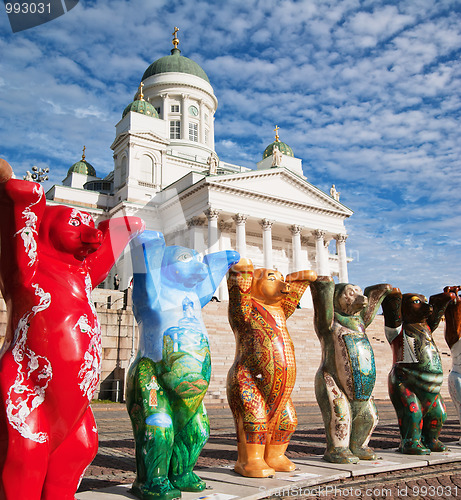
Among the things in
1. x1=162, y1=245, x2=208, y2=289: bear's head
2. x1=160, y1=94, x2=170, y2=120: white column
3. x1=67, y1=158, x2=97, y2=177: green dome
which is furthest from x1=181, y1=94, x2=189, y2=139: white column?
x1=162, y1=245, x2=208, y2=289: bear's head

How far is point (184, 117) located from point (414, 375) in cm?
4583

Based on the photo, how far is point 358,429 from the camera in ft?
17.8

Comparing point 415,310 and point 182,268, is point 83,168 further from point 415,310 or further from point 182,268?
point 182,268

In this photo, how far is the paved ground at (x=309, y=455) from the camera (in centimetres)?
434

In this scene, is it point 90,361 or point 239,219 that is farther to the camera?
point 239,219

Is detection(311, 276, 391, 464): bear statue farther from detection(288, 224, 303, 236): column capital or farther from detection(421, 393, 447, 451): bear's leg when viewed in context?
detection(288, 224, 303, 236): column capital

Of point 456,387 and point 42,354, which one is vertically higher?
point 42,354

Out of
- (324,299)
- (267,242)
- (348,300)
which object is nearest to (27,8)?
(324,299)

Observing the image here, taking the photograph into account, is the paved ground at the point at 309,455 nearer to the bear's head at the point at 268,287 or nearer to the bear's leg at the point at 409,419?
the bear's leg at the point at 409,419

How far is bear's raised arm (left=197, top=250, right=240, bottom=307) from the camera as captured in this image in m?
4.39

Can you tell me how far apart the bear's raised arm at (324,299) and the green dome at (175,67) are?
49008 millimetres

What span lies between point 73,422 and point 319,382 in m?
3.32

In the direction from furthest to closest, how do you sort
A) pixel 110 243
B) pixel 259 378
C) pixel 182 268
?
pixel 259 378, pixel 182 268, pixel 110 243

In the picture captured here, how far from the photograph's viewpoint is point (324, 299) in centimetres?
553
